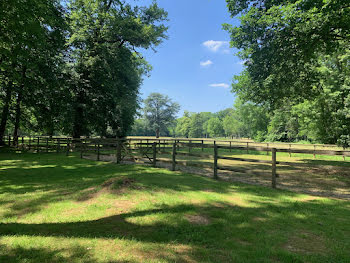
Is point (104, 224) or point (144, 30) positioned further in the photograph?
point (144, 30)

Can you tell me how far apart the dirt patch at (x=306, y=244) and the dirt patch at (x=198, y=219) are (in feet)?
4.95

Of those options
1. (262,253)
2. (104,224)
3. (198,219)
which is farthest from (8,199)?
(262,253)

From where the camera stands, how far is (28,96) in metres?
21.3

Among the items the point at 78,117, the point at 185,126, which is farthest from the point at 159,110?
the point at 78,117

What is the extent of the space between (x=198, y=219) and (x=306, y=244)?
199 centimetres

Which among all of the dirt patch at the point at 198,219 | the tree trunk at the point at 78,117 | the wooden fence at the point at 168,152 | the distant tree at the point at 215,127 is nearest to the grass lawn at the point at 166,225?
the dirt patch at the point at 198,219

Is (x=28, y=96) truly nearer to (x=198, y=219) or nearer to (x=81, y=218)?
(x=81, y=218)

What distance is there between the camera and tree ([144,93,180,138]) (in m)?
91.9

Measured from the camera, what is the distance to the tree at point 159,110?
301 feet

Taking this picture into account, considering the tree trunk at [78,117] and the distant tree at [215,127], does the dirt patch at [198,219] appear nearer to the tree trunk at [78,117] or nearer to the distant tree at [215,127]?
the tree trunk at [78,117]

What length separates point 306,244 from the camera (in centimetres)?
358

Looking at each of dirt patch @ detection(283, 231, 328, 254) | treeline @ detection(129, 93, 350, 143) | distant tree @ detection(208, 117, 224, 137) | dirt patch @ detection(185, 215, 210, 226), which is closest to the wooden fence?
dirt patch @ detection(283, 231, 328, 254)

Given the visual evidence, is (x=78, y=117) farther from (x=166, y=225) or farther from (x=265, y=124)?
(x=265, y=124)

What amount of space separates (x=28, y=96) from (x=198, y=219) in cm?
2330
